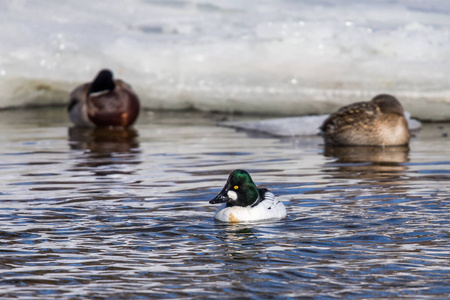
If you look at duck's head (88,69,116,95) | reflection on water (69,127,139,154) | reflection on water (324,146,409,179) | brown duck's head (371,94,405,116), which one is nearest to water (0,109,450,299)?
reflection on water (324,146,409,179)

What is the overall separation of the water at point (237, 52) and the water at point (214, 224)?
2.67 metres

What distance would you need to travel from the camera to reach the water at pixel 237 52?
14.5 metres

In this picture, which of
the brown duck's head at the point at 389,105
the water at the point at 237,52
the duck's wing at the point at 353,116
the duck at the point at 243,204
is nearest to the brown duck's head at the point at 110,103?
the water at the point at 237,52

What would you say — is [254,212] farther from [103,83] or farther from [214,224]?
[103,83]

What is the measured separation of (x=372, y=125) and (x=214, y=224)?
5302 mm

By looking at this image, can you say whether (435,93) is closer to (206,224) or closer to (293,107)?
(293,107)

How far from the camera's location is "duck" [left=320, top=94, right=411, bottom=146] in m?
11.7

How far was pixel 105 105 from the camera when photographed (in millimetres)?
14570

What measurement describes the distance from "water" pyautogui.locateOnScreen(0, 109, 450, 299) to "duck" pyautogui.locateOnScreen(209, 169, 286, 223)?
0.10 m

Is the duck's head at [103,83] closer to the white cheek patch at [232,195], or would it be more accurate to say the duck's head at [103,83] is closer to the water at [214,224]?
the water at [214,224]

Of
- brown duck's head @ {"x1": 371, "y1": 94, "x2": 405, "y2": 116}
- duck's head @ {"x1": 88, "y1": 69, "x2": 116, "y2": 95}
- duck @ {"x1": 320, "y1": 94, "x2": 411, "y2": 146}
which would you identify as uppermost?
duck's head @ {"x1": 88, "y1": 69, "x2": 116, "y2": 95}

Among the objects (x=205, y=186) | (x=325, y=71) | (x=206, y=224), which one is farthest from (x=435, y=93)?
(x=206, y=224)

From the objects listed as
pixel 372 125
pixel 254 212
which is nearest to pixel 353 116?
pixel 372 125

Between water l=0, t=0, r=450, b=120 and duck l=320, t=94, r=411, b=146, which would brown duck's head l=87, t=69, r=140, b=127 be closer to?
water l=0, t=0, r=450, b=120
